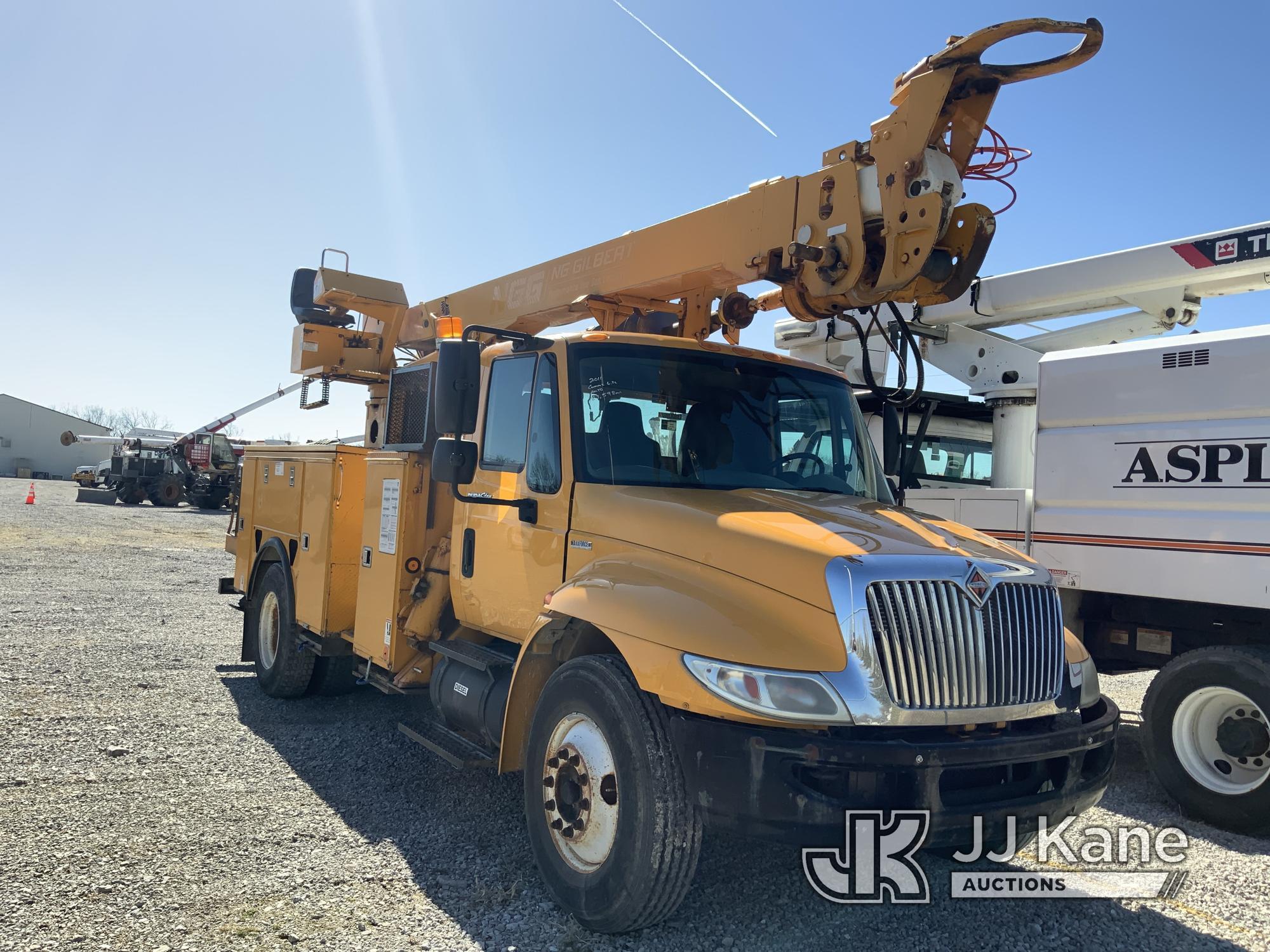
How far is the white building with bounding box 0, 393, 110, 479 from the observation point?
7694cm

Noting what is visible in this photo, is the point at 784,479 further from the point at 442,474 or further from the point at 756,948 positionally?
the point at 756,948

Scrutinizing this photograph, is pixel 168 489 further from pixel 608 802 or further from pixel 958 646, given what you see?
pixel 958 646

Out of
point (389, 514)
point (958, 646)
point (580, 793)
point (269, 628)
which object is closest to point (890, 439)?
point (958, 646)

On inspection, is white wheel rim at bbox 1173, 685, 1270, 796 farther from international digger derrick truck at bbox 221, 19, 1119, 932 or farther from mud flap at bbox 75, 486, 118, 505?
mud flap at bbox 75, 486, 118, 505

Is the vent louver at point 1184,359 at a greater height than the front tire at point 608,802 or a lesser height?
greater

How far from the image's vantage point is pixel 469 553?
510 cm

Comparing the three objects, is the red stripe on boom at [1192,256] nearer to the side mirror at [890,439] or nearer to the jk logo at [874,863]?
the side mirror at [890,439]

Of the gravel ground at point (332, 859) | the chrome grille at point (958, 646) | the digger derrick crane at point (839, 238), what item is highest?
the digger derrick crane at point (839, 238)

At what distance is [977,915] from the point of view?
389cm

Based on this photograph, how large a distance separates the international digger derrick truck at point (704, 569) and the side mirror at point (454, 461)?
1cm

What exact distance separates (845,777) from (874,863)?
1.67 ft

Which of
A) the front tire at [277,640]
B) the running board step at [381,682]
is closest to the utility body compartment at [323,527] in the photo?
the front tire at [277,640]

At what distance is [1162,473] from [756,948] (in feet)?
13.2

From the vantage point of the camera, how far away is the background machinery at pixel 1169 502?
17.1 feet
